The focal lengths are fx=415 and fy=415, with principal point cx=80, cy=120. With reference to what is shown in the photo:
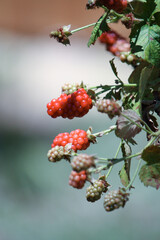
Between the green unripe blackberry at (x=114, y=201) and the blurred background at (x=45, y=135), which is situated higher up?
the blurred background at (x=45, y=135)

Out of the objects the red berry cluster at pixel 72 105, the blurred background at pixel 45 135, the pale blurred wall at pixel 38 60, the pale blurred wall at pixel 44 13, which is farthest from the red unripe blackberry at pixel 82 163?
the pale blurred wall at pixel 44 13

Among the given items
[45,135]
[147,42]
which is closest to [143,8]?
[147,42]

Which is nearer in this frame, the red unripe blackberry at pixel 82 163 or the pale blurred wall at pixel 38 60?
the red unripe blackberry at pixel 82 163

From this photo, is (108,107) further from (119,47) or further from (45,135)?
(45,135)

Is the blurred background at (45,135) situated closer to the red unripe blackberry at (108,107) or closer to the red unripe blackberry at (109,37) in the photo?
the red unripe blackberry at (109,37)

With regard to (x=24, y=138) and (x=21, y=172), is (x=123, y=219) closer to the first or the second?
(x=21, y=172)

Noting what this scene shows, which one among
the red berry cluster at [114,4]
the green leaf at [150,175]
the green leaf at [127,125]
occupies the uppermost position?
the red berry cluster at [114,4]

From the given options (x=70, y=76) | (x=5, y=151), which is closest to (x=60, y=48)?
(x=70, y=76)
